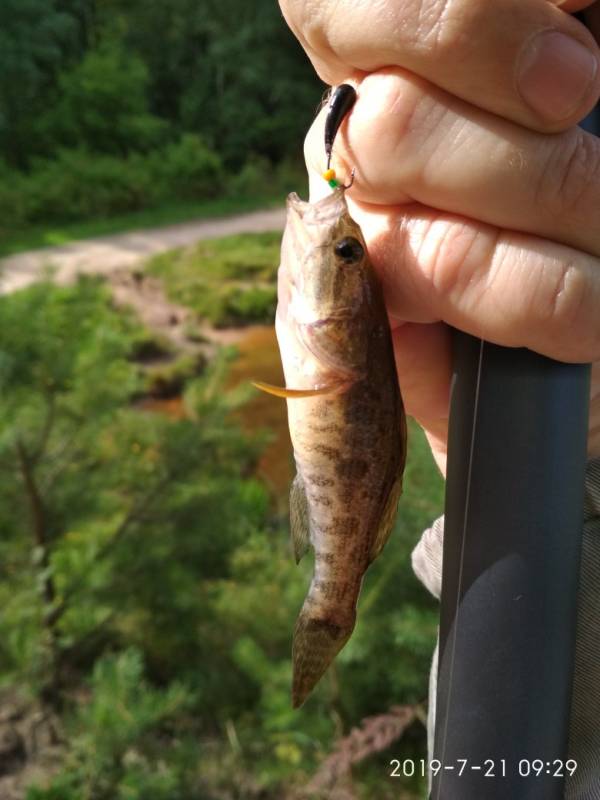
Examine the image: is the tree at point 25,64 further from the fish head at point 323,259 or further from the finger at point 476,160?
the finger at point 476,160

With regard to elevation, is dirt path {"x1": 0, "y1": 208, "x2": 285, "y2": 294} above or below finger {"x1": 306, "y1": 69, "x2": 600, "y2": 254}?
below

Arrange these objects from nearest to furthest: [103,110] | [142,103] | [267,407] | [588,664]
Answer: [588,664]
[267,407]
[103,110]
[142,103]

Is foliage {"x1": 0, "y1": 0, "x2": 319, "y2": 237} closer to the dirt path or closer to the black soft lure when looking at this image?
the dirt path

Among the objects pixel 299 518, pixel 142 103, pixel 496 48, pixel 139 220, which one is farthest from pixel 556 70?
pixel 142 103

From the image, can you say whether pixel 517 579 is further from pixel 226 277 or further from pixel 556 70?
pixel 226 277

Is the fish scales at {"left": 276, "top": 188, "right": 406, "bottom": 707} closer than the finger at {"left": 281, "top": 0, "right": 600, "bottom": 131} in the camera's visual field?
No

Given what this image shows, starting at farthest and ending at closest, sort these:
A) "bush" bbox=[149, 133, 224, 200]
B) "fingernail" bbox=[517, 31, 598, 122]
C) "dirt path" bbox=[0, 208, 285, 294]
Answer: "bush" bbox=[149, 133, 224, 200] → "dirt path" bbox=[0, 208, 285, 294] → "fingernail" bbox=[517, 31, 598, 122]

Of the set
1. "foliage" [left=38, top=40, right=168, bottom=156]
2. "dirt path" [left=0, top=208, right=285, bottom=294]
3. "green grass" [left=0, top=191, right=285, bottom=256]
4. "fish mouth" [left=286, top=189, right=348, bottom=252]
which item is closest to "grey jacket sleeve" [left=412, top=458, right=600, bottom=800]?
"fish mouth" [left=286, top=189, right=348, bottom=252]

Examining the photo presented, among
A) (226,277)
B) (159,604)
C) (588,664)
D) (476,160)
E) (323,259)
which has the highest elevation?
(476,160)

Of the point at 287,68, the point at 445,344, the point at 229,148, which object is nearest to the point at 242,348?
the point at 445,344
